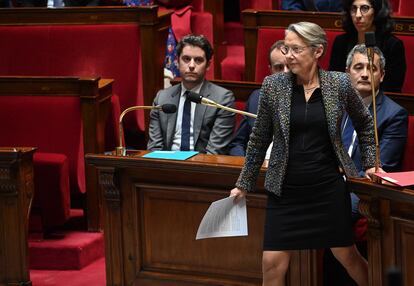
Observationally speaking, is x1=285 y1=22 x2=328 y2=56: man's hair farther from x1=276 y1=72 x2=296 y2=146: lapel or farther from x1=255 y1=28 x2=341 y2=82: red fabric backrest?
x1=255 y1=28 x2=341 y2=82: red fabric backrest

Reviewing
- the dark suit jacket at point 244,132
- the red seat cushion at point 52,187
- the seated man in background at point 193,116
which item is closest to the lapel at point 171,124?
the seated man in background at point 193,116

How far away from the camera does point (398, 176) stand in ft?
4.39

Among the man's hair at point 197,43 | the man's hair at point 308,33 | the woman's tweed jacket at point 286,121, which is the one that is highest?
the man's hair at point 308,33

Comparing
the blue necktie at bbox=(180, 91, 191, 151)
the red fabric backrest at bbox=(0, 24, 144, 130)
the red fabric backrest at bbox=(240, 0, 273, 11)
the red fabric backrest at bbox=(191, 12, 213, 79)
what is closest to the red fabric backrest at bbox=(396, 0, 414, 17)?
the red fabric backrest at bbox=(240, 0, 273, 11)

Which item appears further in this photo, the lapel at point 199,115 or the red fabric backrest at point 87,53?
the red fabric backrest at point 87,53

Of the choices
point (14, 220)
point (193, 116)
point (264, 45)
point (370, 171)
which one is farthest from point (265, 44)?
point (370, 171)

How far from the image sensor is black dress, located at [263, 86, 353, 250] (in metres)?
1.30

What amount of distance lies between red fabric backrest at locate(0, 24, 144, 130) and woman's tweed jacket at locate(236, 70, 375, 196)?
0.94 m

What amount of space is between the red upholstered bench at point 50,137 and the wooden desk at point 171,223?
0.24 metres

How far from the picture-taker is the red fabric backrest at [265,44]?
213 cm

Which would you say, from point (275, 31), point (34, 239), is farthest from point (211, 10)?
point (34, 239)

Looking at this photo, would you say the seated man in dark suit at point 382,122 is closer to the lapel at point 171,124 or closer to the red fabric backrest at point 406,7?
the lapel at point 171,124

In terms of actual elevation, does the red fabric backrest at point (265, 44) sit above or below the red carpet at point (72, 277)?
above

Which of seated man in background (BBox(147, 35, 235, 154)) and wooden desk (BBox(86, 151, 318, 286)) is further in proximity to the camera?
seated man in background (BBox(147, 35, 235, 154))
